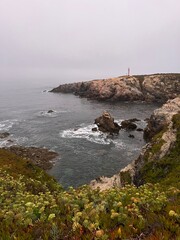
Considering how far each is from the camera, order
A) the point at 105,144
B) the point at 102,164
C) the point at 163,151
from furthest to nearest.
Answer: the point at 105,144
the point at 102,164
the point at 163,151

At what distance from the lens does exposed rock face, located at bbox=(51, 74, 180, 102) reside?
110 m

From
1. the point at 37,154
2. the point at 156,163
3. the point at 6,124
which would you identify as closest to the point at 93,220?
the point at 156,163

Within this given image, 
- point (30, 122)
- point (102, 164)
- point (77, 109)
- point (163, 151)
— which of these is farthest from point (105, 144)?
point (77, 109)

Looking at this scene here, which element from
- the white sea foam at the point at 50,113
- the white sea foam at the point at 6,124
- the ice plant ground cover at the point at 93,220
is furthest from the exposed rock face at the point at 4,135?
the ice plant ground cover at the point at 93,220

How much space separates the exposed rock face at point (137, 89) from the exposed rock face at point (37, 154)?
6827 cm

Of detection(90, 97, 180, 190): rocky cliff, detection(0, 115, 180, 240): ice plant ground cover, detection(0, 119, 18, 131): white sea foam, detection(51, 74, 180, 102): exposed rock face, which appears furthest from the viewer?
detection(51, 74, 180, 102): exposed rock face

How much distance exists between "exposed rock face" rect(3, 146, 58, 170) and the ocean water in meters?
1.69

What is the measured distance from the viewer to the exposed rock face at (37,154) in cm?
4219

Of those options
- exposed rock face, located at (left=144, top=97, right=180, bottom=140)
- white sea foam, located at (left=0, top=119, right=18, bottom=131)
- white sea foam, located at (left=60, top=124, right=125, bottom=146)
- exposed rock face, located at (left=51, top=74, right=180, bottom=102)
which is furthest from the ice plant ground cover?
exposed rock face, located at (left=51, top=74, right=180, bottom=102)

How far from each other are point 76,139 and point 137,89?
223 feet

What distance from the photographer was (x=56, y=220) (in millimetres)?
7020

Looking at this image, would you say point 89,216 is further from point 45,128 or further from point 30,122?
point 30,122

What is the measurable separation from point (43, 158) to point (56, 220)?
126 ft

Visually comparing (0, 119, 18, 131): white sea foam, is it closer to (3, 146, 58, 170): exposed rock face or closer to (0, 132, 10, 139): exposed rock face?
(0, 132, 10, 139): exposed rock face
